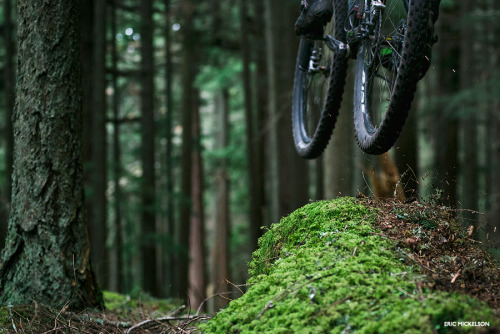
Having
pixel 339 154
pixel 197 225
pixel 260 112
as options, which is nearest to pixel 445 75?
pixel 260 112

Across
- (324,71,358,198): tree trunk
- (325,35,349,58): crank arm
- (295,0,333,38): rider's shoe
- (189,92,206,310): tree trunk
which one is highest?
(295,0,333,38): rider's shoe

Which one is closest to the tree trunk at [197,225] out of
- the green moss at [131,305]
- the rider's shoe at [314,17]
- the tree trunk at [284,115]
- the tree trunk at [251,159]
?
the tree trunk at [251,159]

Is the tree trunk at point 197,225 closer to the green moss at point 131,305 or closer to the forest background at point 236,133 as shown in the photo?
the forest background at point 236,133

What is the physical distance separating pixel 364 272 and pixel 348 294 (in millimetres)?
232

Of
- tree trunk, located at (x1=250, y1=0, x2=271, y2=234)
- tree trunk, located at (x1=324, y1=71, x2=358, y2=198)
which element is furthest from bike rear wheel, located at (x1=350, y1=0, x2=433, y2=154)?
tree trunk, located at (x1=250, y1=0, x2=271, y2=234)

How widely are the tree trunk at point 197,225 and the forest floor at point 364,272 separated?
13.4 m

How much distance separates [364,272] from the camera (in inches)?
108

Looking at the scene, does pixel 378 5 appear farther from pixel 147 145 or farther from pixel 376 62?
pixel 147 145

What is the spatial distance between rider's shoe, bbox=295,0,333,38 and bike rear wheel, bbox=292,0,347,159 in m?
0.13

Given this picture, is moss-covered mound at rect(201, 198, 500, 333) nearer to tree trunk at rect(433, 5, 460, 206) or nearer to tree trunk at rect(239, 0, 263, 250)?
tree trunk at rect(239, 0, 263, 250)

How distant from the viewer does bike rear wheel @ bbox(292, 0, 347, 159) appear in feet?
15.0

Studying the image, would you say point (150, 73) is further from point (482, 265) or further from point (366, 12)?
point (482, 265)

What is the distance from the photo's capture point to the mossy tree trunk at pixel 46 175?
4273 millimetres

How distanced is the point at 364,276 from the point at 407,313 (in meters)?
0.44
